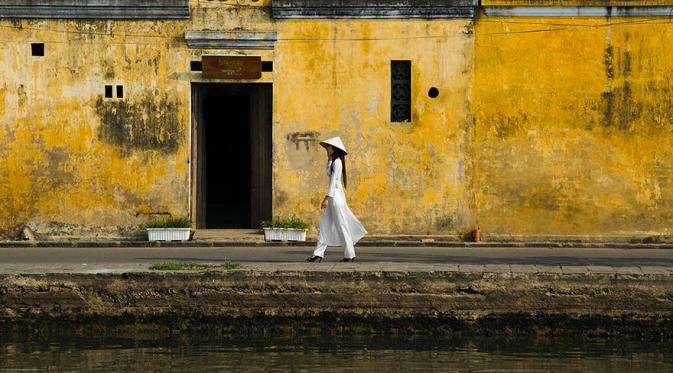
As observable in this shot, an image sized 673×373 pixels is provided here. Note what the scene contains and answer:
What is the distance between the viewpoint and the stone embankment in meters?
15.4

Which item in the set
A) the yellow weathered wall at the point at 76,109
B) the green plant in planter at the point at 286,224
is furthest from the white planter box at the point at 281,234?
the yellow weathered wall at the point at 76,109

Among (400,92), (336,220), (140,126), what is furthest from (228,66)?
(336,220)

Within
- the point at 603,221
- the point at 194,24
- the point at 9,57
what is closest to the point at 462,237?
the point at 603,221

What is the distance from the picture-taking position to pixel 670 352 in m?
14.6

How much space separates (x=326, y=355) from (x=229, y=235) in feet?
34.2

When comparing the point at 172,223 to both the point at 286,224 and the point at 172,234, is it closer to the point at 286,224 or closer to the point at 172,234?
the point at 172,234

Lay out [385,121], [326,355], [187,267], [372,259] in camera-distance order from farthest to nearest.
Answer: [385,121], [372,259], [187,267], [326,355]

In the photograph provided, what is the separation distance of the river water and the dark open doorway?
33.5 feet

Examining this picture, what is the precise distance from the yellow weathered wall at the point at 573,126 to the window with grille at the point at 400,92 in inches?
44.6

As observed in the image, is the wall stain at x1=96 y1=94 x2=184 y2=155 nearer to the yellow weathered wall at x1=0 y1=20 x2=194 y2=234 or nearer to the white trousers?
the yellow weathered wall at x1=0 y1=20 x2=194 y2=234

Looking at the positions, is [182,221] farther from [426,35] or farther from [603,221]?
[603,221]

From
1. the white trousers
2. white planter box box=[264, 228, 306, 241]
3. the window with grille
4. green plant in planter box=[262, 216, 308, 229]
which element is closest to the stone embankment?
the white trousers

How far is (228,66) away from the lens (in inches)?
966

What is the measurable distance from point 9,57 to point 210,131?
3733 millimetres
